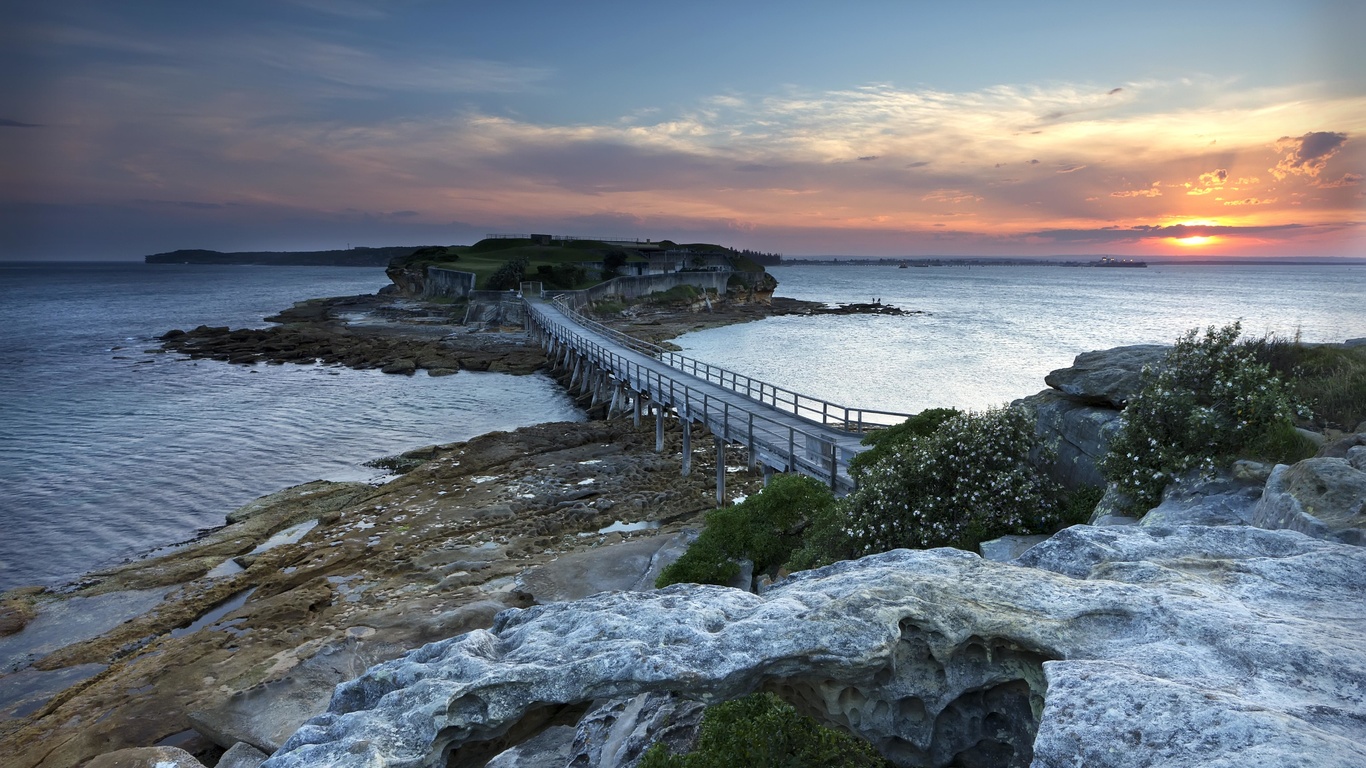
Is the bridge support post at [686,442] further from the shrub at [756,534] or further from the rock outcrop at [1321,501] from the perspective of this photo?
the rock outcrop at [1321,501]

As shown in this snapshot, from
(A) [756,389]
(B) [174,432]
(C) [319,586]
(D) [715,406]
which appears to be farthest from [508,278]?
(C) [319,586]

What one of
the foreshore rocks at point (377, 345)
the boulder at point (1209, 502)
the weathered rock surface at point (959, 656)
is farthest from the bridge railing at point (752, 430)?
the foreshore rocks at point (377, 345)

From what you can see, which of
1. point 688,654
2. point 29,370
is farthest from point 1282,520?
point 29,370

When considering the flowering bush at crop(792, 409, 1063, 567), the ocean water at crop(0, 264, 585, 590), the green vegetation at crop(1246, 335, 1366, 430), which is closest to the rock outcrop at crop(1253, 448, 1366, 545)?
the green vegetation at crop(1246, 335, 1366, 430)

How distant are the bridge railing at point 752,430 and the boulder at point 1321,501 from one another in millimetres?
8783

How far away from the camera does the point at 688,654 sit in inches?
257

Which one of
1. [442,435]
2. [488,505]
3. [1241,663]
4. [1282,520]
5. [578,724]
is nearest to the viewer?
[1241,663]

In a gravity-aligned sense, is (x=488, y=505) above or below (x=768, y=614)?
below

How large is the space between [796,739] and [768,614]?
1094 millimetres

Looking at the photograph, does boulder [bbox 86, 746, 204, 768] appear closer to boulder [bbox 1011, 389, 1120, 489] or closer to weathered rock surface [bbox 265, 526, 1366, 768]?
weathered rock surface [bbox 265, 526, 1366, 768]

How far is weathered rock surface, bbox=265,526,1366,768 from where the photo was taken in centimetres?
512

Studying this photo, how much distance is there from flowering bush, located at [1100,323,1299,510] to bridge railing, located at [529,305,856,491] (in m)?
6.21

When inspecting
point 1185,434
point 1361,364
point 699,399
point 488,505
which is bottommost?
point 488,505

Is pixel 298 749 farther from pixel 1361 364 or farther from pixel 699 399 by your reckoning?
pixel 699 399
